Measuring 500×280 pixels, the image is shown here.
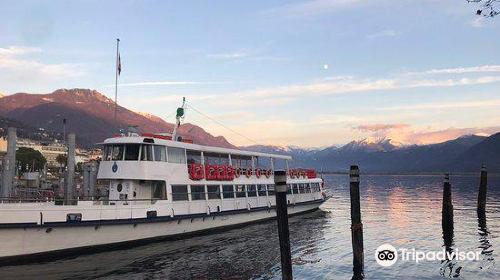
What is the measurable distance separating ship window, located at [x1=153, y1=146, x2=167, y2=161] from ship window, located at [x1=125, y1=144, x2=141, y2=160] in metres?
1.12

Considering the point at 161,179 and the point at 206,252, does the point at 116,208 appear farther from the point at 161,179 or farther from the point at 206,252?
the point at 206,252

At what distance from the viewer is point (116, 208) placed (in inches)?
944

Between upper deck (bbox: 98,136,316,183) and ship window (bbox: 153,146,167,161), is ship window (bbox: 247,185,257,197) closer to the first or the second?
upper deck (bbox: 98,136,316,183)

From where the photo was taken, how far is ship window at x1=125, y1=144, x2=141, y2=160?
88.3ft

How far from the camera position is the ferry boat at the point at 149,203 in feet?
69.7

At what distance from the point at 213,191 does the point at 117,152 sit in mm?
7793

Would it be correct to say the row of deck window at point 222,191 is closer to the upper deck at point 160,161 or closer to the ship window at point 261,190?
the ship window at point 261,190

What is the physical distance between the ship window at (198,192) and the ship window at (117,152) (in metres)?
5.44

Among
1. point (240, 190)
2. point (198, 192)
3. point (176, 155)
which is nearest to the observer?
point (176, 155)

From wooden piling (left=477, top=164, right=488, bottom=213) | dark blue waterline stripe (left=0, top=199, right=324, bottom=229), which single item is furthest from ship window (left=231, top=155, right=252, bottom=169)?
wooden piling (left=477, top=164, right=488, bottom=213)

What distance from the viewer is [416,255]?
24469 mm

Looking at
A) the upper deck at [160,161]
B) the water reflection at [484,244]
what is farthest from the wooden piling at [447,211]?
the upper deck at [160,161]

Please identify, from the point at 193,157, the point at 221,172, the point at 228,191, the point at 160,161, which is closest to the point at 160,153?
the point at 160,161

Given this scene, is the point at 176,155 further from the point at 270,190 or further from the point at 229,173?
the point at 270,190
